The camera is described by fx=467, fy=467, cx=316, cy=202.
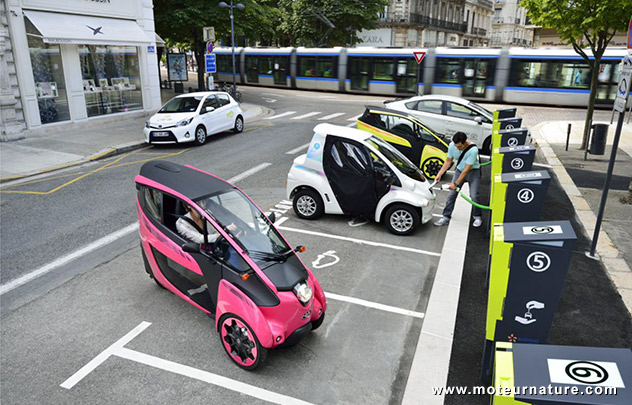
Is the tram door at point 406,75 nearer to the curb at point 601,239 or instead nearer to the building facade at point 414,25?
the curb at point 601,239

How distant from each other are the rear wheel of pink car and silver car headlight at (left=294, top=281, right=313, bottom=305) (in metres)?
0.60

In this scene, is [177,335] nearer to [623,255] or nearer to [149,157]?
[623,255]

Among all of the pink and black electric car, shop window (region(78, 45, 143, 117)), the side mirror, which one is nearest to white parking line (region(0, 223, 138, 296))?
the pink and black electric car

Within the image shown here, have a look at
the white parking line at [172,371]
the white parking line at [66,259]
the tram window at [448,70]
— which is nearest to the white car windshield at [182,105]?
the white parking line at [66,259]

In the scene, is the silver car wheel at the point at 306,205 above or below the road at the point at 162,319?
above

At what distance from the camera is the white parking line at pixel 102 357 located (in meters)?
4.80

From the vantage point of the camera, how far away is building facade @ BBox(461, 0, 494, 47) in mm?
64938

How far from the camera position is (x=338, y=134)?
8625mm

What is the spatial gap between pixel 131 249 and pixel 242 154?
7169mm

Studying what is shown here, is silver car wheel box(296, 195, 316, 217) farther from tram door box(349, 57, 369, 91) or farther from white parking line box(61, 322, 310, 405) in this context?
tram door box(349, 57, 369, 91)

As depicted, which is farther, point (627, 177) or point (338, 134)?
point (627, 177)

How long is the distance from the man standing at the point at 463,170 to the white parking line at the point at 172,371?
534cm

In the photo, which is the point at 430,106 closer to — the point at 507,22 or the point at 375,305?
the point at 375,305

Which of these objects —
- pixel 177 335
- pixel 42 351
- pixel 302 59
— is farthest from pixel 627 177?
pixel 302 59
